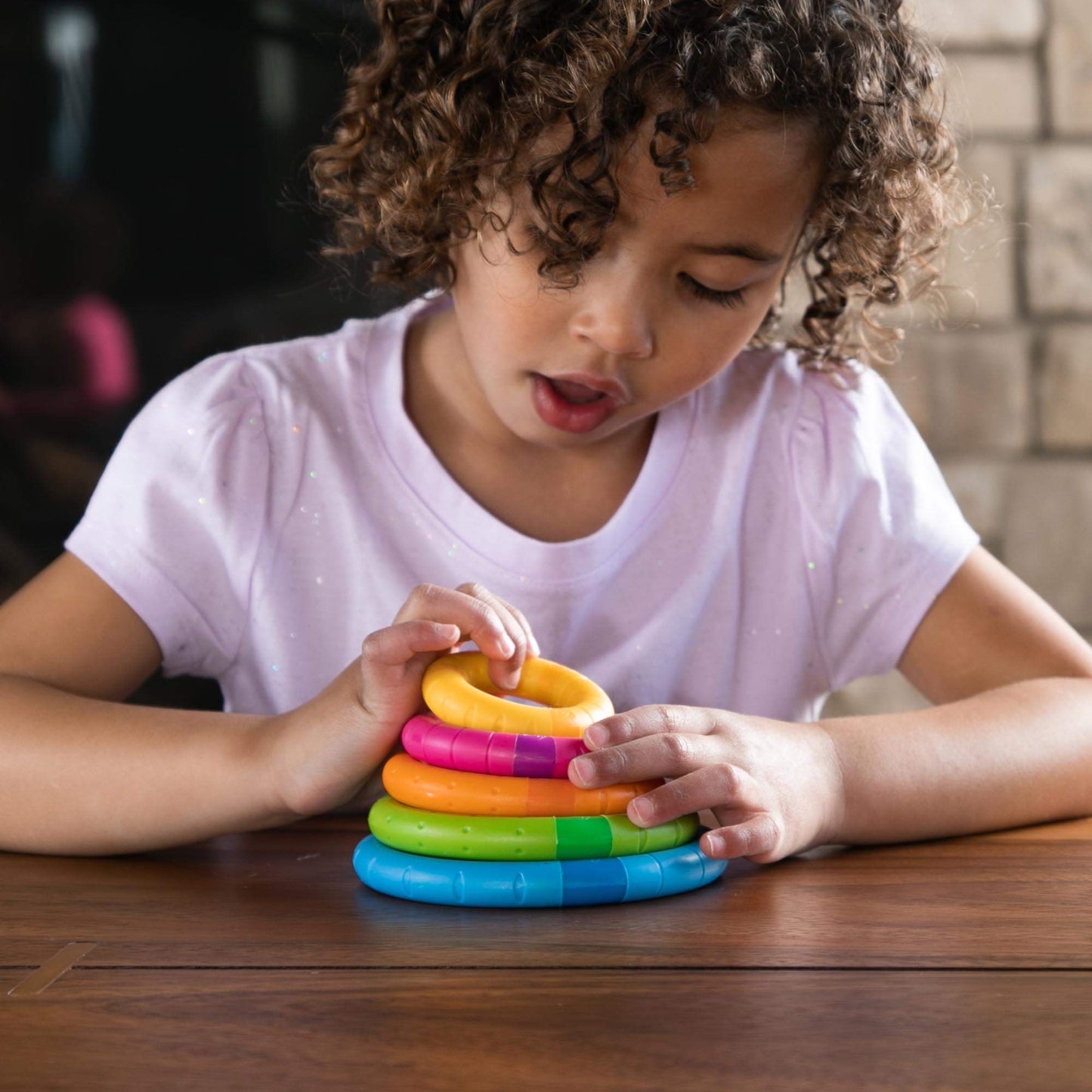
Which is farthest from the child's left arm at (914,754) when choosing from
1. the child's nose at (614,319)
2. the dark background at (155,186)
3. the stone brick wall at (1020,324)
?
the stone brick wall at (1020,324)

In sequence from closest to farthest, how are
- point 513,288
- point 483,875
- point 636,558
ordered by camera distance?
point 483,875 → point 513,288 → point 636,558

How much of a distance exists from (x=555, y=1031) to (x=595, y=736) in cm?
22

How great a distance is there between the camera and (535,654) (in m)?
0.80

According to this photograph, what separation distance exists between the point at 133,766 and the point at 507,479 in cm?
43

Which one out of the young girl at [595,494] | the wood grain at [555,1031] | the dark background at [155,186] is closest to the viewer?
the wood grain at [555,1031]

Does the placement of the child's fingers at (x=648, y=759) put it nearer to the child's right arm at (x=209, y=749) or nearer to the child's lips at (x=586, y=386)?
the child's right arm at (x=209, y=749)

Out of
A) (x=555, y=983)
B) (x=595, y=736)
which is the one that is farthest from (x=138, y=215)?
(x=555, y=983)

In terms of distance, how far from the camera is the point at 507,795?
27.1 inches

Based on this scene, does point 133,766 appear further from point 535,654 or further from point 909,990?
point 909,990

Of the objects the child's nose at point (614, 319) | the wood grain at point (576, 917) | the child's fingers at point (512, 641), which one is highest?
the child's nose at point (614, 319)

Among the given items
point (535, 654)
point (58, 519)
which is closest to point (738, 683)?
point (535, 654)

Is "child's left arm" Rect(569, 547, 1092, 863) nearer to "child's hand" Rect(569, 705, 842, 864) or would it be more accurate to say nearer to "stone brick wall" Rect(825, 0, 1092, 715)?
"child's hand" Rect(569, 705, 842, 864)

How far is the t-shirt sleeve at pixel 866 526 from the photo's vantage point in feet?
3.59

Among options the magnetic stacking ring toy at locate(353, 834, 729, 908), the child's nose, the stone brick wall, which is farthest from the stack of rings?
the stone brick wall
